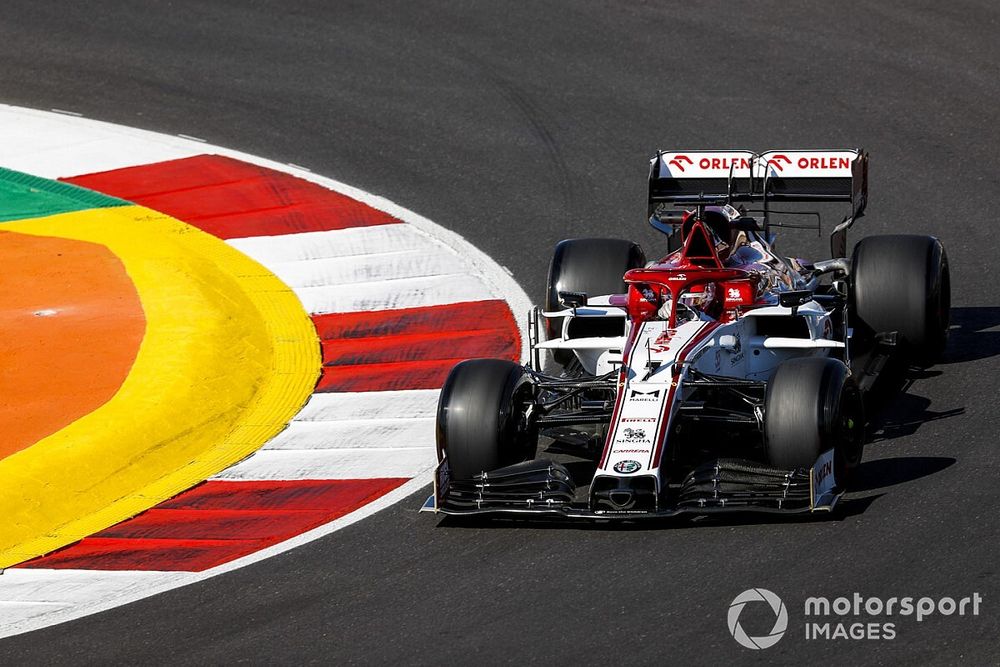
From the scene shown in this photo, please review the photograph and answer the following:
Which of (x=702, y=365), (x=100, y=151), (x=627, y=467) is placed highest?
(x=100, y=151)

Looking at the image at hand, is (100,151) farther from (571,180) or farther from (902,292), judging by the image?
(902,292)

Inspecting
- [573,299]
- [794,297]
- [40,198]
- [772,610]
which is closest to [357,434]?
[573,299]

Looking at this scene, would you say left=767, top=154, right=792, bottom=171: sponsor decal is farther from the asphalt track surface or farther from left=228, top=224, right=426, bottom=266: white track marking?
left=228, top=224, right=426, bottom=266: white track marking

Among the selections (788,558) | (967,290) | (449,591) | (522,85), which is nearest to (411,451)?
(449,591)

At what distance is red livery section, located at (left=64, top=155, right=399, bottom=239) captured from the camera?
44.3ft

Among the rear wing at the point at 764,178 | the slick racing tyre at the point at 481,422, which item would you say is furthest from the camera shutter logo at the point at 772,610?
the rear wing at the point at 764,178

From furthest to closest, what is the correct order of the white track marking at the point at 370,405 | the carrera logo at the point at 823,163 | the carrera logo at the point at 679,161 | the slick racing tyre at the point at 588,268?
the carrera logo at the point at 679,161
the carrera logo at the point at 823,163
the slick racing tyre at the point at 588,268
the white track marking at the point at 370,405

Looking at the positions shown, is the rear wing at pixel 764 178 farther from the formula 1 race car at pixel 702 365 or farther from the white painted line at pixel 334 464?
the white painted line at pixel 334 464

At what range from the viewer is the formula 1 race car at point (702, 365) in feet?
27.1

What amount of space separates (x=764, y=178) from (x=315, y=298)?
3.42 metres

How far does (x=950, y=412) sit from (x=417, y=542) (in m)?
3.29

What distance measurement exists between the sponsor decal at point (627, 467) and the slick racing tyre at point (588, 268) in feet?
7.38

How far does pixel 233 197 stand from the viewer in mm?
14031

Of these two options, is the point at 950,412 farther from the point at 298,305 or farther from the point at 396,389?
the point at 298,305
